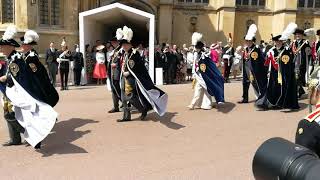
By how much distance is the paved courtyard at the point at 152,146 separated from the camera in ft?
17.6

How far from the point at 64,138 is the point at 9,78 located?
140 centimetres

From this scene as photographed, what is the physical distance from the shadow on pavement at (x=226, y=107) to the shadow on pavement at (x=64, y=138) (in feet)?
10.3

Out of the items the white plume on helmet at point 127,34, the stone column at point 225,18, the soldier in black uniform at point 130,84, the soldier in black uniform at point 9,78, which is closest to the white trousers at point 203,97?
the soldier in black uniform at point 130,84

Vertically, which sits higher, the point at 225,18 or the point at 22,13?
the point at 225,18

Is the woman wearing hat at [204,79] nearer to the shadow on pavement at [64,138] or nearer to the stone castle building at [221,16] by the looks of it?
the shadow on pavement at [64,138]

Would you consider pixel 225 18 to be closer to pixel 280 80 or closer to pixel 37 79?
pixel 280 80

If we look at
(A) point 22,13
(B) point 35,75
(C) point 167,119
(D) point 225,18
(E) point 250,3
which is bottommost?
(C) point 167,119

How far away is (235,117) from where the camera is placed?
8.89 m

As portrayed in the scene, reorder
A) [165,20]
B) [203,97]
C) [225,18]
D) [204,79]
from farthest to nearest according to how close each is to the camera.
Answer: [225,18] → [165,20] → [203,97] → [204,79]

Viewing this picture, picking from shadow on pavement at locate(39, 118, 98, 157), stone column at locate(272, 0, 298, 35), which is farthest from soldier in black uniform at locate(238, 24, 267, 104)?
stone column at locate(272, 0, 298, 35)

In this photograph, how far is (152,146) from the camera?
6578 mm

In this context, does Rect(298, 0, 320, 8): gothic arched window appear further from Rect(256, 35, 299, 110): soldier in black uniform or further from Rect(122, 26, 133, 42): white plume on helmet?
Rect(122, 26, 133, 42): white plume on helmet

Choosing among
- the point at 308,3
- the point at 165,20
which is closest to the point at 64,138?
the point at 165,20

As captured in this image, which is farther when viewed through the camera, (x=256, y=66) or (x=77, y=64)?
(x=77, y=64)
